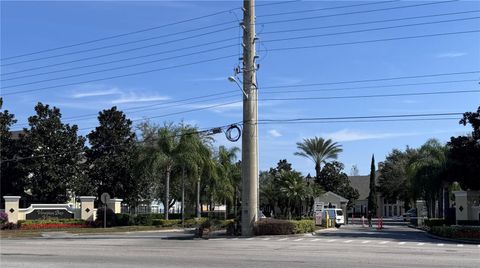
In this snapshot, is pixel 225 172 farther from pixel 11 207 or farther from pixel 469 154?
pixel 469 154

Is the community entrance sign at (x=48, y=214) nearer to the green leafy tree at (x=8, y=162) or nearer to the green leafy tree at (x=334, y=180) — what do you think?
the green leafy tree at (x=8, y=162)

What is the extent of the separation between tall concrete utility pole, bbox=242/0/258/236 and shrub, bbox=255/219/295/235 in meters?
0.78

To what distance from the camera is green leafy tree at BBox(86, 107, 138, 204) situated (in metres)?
57.6

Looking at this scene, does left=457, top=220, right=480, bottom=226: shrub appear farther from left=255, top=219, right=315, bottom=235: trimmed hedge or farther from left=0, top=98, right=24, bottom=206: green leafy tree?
left=0, top=98, right=24, bottom=206: green leafy tree

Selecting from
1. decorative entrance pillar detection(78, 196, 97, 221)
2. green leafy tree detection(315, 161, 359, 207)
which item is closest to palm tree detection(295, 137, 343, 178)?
green leafy tree detection(315, 161, 359, 207)

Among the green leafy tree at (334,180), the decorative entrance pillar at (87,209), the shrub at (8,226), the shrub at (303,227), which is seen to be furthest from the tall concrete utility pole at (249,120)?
the green leafy tree at (334,180)

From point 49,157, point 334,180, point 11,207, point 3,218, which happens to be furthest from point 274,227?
point 334,180

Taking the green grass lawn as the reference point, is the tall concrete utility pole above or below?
above

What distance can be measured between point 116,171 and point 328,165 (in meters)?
41.0

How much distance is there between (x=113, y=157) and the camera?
58.2 m

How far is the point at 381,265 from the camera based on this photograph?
15000mm

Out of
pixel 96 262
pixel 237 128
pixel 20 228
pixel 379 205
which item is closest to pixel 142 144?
pixel 20 228

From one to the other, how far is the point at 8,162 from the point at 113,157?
10.3 metres

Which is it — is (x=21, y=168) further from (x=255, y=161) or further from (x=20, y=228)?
(x=255, y=161)
